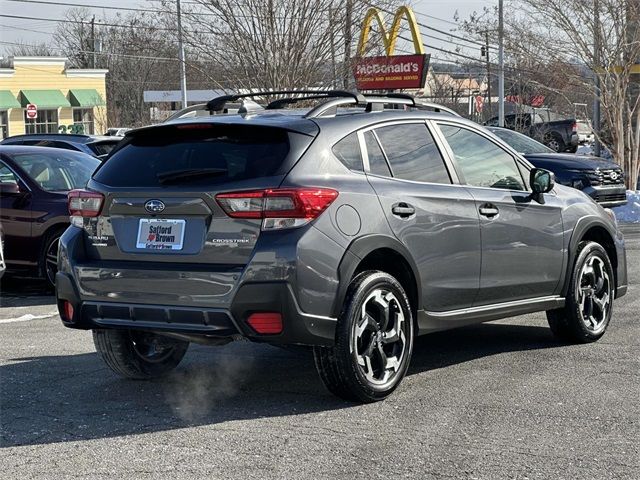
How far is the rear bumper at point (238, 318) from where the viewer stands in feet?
18.7

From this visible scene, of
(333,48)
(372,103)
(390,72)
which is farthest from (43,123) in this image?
(372,103)

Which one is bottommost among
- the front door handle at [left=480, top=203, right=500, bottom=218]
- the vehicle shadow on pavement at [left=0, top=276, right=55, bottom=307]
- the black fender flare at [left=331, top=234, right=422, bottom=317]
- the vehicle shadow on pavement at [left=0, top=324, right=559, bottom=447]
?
the vehicle shadow on pavement at [left=0, top=276, right=55, bottom=307]

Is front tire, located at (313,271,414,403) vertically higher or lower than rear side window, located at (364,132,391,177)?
lower

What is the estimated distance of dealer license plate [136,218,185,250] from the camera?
5961 millimetres

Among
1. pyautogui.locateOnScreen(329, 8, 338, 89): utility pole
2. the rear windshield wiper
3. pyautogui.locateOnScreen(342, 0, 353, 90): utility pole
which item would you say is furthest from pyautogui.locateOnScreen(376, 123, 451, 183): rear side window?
pyautogui.locateOnScreen(329, 8, 338, 89): utility pole

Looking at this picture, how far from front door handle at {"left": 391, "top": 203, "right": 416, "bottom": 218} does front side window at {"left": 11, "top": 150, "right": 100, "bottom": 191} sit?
6038mm

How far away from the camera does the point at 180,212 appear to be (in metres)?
5.95

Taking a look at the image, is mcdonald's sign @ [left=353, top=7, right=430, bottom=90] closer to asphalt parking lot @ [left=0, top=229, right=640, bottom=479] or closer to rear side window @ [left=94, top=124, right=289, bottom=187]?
asphalt parking lot @ [left=0, top=229, right=640, bottom=479]

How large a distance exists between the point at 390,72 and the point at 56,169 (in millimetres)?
16017

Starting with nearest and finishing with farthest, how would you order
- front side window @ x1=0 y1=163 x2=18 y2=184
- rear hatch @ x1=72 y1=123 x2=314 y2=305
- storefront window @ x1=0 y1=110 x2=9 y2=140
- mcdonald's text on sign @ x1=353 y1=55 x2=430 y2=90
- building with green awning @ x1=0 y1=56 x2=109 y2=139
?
rear hatch @ x1=72 y1=123 x2=314 y2=305
front side window @ x1=0 y1=163 x2=18 y2=184
mcdonald's text on sign @ x1=353 y1=55 x2=430 y2=90
storefront window @ x1=0 y1=110 x2=9 y2=140
building with green awning @ x1=0 y1=56 x2=109 y2=139

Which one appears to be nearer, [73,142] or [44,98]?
[73,142]

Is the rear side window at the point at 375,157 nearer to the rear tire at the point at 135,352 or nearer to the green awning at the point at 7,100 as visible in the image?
the rear tire at the point at 135,352

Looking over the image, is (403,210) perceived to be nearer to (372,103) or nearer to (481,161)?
(372,103)

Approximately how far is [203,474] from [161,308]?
4.09 feet
